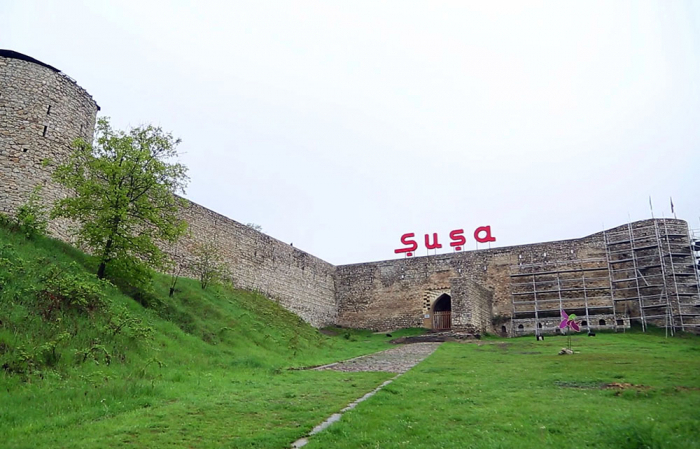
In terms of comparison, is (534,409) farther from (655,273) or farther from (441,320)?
(441,320)

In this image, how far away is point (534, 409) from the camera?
8.05m

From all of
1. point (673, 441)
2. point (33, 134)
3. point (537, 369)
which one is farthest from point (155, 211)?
point (673, 441)

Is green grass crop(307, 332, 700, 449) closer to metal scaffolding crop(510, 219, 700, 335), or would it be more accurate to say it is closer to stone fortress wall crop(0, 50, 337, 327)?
stone fortress wall crop(0, 50, 337, 327)

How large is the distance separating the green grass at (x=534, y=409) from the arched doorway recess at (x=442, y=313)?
827 inches

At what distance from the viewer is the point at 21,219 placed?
14.0 m

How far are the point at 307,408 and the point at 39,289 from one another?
678 cm

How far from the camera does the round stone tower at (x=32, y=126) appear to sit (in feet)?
48.4

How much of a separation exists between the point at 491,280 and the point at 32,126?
1122 inches

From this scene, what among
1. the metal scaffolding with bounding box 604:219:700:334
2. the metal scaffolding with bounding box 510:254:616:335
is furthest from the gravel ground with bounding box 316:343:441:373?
the metal scaffolding with bounding box 604:219:700:334

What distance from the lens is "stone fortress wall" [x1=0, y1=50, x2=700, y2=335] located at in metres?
28.6

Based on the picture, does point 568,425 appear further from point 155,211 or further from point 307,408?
point 155,211

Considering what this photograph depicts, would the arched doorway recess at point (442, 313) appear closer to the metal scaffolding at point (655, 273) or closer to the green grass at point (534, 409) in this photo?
the metal scaffolding at point (655, 273)

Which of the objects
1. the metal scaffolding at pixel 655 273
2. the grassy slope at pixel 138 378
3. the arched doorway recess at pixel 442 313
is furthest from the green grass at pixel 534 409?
the arched doorway recess at pixel 442 313

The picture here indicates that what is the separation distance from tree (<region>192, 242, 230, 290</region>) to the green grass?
1052 cm
